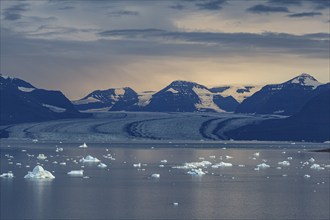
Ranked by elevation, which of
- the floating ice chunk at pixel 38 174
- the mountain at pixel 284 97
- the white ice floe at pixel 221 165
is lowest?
the floating ice chunk at pixel 38 174

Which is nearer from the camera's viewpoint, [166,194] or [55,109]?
[166,194]

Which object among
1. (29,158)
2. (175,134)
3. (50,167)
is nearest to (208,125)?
(175,134)

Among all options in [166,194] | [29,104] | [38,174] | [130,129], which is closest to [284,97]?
[29,104]

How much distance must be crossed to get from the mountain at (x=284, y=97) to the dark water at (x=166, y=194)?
391 feet

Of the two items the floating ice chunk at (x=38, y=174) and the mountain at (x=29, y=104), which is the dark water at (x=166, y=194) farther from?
the mountain at (x=29, y=104)

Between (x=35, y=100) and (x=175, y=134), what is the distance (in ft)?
170

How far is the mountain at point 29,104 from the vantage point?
133 meters

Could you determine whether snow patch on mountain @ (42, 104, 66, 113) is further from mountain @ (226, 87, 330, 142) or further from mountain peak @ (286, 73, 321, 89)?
mountain peak @ (286, 73, 321, 89)

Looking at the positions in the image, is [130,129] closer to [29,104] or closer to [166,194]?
[29,104]

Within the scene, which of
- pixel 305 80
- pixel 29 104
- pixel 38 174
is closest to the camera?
pixel 38 174

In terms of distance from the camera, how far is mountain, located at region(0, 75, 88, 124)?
132875 millimetres

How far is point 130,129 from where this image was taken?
3829 inches

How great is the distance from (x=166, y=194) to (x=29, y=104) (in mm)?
107429

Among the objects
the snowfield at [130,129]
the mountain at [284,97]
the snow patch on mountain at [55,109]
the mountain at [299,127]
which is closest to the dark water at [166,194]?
the snowfield at [130,129]
